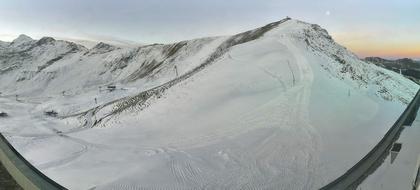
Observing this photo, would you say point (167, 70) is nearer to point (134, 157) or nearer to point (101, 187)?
point (134, 157)

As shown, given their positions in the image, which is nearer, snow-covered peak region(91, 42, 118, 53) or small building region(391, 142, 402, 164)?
small building region(391, 142, 402, 164)

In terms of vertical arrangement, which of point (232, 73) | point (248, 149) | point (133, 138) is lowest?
point (133, 138)

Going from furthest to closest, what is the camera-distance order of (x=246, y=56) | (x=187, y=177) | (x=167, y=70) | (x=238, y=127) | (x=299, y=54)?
1. (x=167, y=70)
2. (x=246, y=56)
3. (x=299, y=54)
4. (x=238, y=127)
5. (x=187, y=177)

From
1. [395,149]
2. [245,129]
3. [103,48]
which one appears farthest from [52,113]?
[103,48]

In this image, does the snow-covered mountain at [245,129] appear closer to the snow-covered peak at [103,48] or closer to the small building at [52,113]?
the small building at [52,113]

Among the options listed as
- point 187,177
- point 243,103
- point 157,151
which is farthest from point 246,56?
point 187,177

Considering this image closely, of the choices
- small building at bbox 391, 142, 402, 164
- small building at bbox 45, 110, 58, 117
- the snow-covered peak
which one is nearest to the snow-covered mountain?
small building at bbox 391, 142, 402, 164

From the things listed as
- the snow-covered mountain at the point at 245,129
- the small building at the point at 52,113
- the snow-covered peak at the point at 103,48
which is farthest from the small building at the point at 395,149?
the snow-covered peak at the point at 103,48

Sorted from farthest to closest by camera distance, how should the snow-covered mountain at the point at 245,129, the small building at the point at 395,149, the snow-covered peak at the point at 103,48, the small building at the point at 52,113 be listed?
the snow-covered peak at the point at 103,48, the small building at the point at 52,113, the snow-covered mountain at the point at 245,129, the small building at the point at 395,149

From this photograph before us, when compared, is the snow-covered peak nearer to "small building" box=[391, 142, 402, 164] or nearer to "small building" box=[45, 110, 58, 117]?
"small building" box=[45, 110, 58, 117]

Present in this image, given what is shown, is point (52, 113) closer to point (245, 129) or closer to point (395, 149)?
point (245, 129)

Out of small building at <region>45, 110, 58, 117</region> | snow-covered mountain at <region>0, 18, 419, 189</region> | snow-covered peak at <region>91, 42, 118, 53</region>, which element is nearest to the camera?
snow-covered mountain at <region>0, 18, 419, 189</region>
